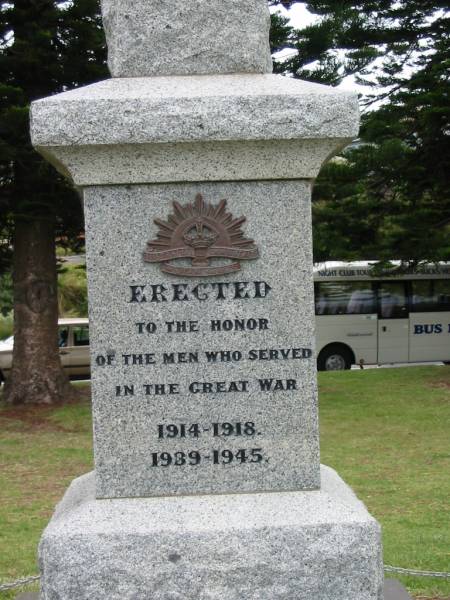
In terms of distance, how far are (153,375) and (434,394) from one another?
37.4ft

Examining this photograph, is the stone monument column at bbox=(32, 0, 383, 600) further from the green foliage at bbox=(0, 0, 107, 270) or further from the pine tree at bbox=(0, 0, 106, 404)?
the green foliage at bbox=(0, 0, 107, 270)

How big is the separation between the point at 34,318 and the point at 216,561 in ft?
32.5

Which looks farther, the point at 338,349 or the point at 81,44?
the point at 338,349

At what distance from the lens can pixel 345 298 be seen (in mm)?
21062

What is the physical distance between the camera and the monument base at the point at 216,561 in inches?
133

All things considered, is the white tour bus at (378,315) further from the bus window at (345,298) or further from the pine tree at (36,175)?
the pine tree at (36,175)

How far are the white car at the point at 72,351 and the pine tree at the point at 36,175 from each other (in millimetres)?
7478

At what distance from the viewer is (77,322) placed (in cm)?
2098

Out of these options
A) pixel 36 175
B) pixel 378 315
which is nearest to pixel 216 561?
pixel 36 175

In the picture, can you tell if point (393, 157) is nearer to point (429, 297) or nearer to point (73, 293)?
point (429, 297)

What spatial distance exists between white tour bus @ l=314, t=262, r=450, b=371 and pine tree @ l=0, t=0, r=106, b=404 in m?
9.06

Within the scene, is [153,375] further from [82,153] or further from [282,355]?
[82,153]

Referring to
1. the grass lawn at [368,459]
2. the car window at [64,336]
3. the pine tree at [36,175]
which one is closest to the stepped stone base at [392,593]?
the grass lawn at [368,459]

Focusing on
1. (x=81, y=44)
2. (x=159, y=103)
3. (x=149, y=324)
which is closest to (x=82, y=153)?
(x=159, y=103)
